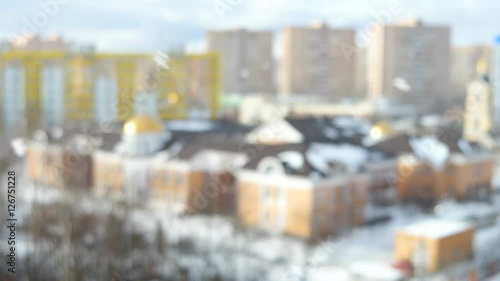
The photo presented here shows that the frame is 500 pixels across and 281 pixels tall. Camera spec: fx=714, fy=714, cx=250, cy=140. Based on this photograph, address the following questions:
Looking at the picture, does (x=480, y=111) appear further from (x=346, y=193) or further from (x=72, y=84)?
(x=72, y=84)

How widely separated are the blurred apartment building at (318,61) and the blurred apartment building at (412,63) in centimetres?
51

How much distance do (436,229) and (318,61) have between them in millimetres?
7992

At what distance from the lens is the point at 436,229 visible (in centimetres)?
452

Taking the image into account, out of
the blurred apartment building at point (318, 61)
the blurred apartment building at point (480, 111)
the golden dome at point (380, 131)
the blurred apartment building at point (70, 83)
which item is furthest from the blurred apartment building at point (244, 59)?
the golden dome at point (380, 131)

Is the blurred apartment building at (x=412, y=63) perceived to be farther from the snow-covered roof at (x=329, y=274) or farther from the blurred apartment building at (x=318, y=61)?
the snow-covered roof at (x=329, y=274)

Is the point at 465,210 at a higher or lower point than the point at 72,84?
lower

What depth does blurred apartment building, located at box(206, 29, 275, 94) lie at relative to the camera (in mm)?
11883

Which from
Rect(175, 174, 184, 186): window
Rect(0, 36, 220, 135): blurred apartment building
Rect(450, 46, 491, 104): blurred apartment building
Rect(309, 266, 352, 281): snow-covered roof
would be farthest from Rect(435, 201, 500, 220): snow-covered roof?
Rect(450, 46, 491, 104): blurred apartment building

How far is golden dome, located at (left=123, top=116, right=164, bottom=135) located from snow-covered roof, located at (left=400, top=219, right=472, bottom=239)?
8.68 feet

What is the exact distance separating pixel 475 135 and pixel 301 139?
3.32 meters

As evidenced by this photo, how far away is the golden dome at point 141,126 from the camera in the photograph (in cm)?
625

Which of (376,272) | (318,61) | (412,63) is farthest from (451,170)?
(318,61)

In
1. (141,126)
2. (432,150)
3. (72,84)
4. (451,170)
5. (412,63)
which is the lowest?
(451,170)

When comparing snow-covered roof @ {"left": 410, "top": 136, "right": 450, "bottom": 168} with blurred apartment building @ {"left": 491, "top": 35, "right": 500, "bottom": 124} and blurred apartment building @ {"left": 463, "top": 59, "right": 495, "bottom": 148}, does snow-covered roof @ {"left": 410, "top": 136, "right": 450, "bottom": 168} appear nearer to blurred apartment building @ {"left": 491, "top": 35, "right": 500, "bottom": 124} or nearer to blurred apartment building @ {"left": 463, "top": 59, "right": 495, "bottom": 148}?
blurred apartment building @ {"left": 463, "top": 59, "right": 495, "bottom": 148}
